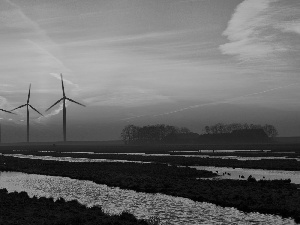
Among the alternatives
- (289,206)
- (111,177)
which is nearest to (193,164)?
(111,177)

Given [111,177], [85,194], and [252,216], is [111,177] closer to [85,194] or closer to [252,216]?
[85,194]

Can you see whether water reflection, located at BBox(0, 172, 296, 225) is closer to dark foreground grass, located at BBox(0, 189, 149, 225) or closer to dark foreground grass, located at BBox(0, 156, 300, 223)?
dark foreground grass, located at BBox(0, 156, 300, 223)

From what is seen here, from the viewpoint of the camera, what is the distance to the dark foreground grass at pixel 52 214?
76.6ft

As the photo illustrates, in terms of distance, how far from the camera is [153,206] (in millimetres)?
29812

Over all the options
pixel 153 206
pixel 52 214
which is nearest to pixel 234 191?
pixel 153 206

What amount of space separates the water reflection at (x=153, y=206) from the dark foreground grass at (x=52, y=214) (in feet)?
5.74

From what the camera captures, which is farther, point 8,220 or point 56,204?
point 56,204

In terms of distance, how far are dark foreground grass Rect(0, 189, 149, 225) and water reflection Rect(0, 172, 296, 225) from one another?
1748 millimetres

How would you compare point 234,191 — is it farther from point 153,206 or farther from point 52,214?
point 52,214

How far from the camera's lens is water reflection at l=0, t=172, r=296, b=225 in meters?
24.9

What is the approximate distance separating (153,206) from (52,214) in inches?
300

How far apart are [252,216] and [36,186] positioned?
25799 mm

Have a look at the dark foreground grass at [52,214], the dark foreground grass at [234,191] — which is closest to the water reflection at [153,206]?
the dark foreground grass at [234,191]

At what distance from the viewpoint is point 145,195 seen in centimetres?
3588
